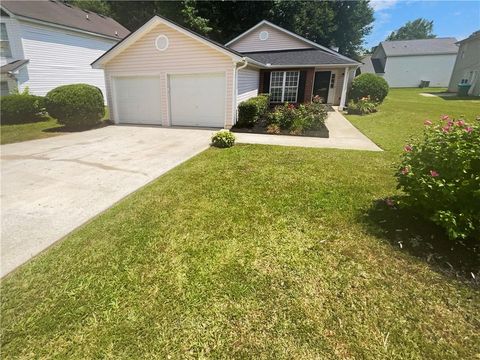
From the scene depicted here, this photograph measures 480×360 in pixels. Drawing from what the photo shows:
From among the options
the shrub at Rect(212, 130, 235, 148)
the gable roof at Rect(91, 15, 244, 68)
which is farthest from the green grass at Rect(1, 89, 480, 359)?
the gable roof at Rect(91, 15, 244, 68)

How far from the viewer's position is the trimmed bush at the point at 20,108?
12710 mm

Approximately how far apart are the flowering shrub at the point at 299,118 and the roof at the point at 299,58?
5.49 metres

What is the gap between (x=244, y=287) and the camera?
2.84 metres

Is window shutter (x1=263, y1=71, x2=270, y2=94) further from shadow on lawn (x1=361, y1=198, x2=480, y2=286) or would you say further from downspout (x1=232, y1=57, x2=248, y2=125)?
shadow on lawn (x1=361, y1=198, x2=480, y2=286)

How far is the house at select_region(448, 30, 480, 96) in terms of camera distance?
23.5m

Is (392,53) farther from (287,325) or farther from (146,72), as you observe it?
(287,325)

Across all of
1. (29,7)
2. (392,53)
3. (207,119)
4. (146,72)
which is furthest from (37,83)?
(392,53)

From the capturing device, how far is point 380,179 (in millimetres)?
5617

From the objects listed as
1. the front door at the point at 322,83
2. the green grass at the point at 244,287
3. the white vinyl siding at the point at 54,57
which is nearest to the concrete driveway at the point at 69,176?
the green grass at the point at 244,287

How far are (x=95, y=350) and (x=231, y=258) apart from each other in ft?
5.27

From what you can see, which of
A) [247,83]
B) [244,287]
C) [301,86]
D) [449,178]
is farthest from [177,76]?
[449,178]

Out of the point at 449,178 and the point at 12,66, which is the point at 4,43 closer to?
the point at 12,66

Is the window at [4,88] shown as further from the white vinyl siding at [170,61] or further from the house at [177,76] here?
the white vinyl siding at [170,61]

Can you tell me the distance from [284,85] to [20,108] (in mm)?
14116
